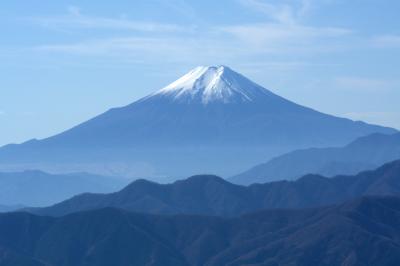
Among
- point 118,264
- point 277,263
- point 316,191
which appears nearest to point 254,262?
point 277,263

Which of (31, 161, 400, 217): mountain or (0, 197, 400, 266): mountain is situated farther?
(31, 161, 400, 217): mountain

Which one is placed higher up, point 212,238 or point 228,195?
point 228,195

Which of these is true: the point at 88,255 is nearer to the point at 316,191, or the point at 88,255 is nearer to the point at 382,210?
the point at 382,210

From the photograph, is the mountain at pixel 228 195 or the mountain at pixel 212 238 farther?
the mountain at pixel 228 195

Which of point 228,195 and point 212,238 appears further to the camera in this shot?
point 228,195
